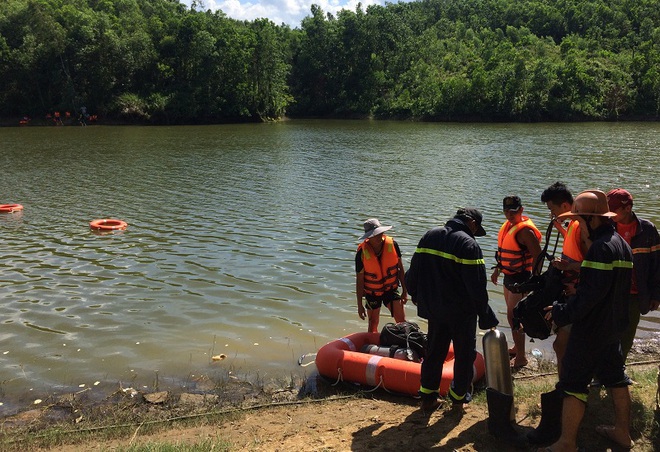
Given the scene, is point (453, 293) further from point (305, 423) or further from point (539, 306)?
point (305, 423)

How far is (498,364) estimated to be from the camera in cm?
468

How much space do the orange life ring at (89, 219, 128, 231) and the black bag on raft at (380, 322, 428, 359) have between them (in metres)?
9.93

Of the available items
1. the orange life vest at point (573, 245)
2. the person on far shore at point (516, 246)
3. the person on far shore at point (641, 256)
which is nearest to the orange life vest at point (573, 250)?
the orange life vest at point (573, 245)

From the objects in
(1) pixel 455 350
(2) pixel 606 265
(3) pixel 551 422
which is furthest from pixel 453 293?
(2) pixel 606 265

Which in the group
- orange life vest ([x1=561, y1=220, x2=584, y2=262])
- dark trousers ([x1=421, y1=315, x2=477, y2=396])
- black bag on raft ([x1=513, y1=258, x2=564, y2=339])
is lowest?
dark trousers ([x1=421, y1=315, x2=477, y2=396])

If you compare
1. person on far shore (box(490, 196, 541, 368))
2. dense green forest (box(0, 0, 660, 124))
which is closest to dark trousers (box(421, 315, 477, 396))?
person on far shore (box(490, 196, 541, 368))

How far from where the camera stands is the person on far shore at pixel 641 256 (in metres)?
4.77

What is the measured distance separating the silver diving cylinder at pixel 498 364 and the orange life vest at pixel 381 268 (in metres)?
2.21

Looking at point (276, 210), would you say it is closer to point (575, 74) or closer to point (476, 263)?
point (476, 263)

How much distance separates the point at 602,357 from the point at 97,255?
10.9m

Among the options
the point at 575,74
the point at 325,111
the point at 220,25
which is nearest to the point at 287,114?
the point at 325,111

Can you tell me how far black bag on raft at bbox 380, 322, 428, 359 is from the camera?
636cm

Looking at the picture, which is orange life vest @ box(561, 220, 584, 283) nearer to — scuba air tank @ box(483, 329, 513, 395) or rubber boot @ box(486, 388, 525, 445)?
scuba air tank @ box(483, 329, 513, 395)

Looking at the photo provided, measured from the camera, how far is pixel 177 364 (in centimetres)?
Result: 727
